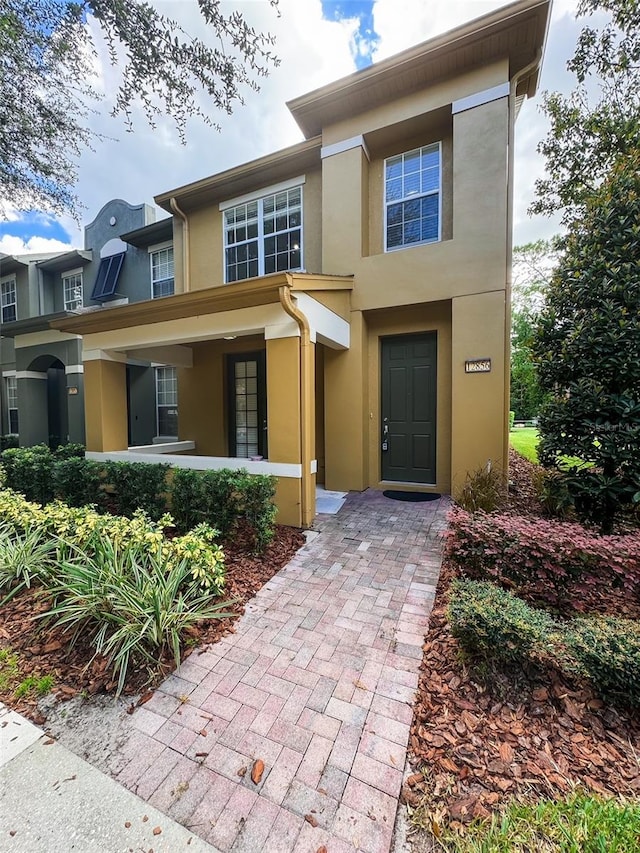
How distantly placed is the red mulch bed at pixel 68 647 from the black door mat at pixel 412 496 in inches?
113

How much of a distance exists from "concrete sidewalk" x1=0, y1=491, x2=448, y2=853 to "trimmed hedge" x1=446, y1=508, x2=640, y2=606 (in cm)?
70

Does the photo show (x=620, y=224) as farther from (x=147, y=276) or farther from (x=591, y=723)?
(x=147, y=276)

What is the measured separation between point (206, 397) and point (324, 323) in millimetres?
3957

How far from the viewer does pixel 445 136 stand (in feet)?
19.8

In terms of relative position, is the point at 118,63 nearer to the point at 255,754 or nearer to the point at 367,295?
the point at 367,295

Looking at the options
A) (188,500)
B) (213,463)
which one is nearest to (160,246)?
(213,463)

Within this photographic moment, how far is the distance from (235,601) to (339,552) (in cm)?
138

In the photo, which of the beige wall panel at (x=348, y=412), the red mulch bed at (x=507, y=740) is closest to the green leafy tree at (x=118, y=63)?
the beige wall panel at (x=348, y=412)

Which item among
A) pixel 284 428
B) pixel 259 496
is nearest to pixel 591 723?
pixel 259 496

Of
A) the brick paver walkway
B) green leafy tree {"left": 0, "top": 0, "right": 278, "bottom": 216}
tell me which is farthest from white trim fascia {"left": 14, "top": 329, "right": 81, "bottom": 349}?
the brick paver walkway

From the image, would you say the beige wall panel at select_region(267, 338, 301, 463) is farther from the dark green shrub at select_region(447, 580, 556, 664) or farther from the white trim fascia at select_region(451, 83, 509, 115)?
the white trim fascia at select_region(451, 83, 509, 115)

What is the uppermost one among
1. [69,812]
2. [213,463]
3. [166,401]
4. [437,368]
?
[437,368]

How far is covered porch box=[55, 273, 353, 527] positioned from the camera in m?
4.75

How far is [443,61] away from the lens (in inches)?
215
